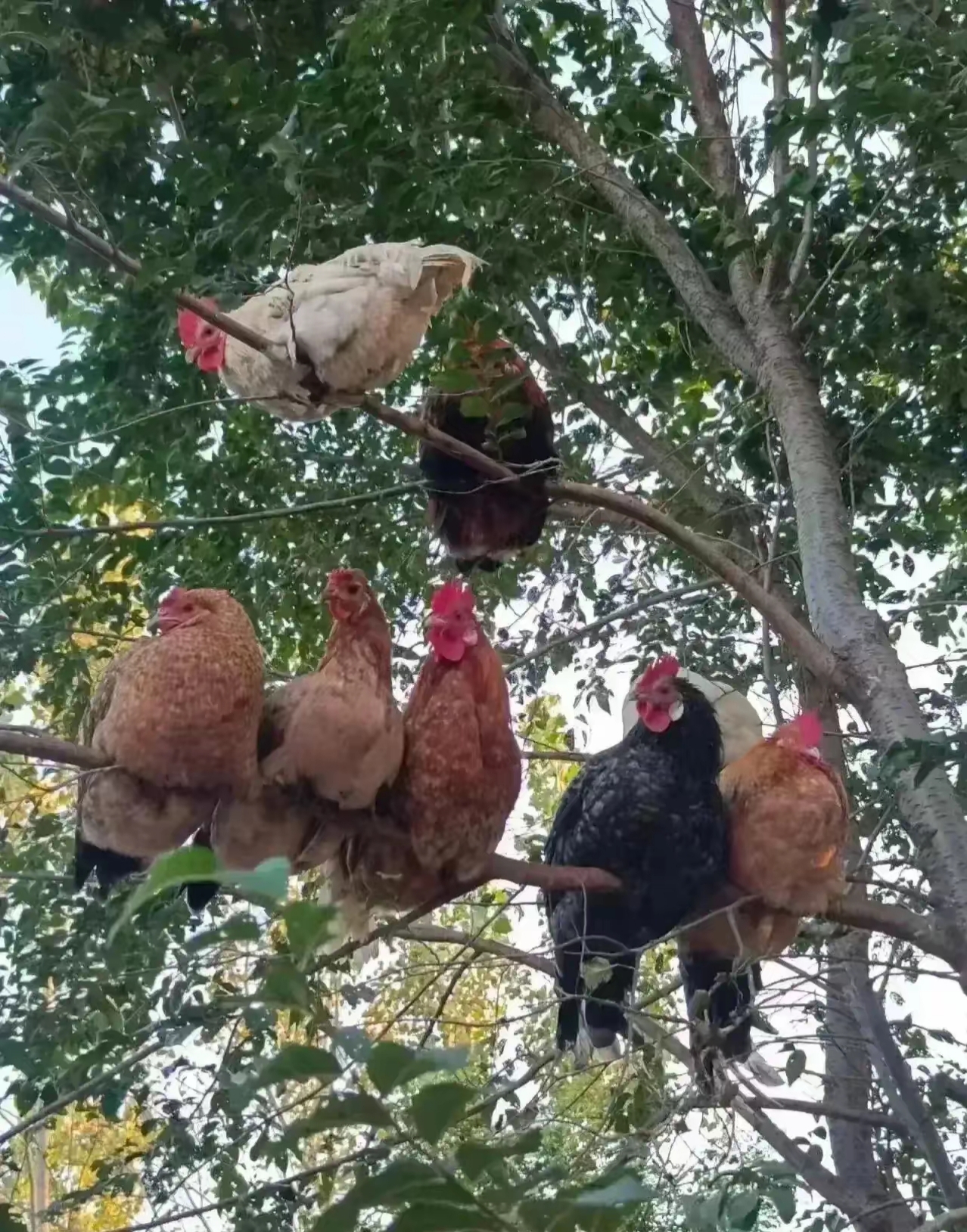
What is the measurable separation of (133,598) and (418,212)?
90 centimetres

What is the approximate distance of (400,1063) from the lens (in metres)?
0.46

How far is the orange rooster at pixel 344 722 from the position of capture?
1.21 metres

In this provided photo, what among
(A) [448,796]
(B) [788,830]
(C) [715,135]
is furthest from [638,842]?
(C) [715,135]

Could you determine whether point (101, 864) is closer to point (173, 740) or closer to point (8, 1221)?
point (173, 740)

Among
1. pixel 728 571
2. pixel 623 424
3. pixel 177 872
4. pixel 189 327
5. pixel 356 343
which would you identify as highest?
pixel 623 424

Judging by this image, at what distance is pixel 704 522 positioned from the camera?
2.46 meters

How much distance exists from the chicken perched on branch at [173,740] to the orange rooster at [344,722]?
0.15 ft

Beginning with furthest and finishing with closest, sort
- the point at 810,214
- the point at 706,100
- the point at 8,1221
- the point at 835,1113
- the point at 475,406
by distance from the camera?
the point at 706,100 < the point at 810,214 < the point at 835,1113 < the point at 475,406 < the point at 8,1221

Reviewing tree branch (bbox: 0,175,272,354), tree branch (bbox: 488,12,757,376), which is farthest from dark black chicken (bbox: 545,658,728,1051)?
tree branch (bbox: 488,12,757,376)

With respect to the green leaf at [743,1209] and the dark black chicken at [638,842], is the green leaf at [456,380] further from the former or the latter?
the green leaf at [743,1209]

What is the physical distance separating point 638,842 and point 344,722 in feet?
1.32

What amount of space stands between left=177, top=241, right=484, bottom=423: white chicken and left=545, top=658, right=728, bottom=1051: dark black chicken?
1.76ft

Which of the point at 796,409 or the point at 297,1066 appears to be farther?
the point at 796,409

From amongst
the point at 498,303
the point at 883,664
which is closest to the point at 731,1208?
the point at 883,664
